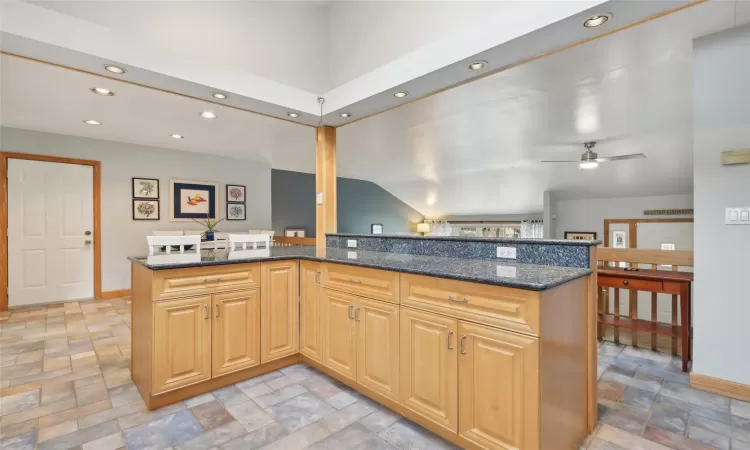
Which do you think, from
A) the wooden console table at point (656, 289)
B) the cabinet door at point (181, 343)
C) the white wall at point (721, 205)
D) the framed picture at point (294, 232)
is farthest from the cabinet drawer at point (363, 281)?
the framed picture at point (294, 232)

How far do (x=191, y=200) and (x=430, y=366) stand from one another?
5.23m

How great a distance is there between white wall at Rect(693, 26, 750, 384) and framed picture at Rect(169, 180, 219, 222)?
606 centimetres

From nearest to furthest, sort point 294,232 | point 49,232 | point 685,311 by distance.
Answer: point 685,311 < point 49,232 < point 294,232

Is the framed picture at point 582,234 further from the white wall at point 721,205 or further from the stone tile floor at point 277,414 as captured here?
the white wall at point 721,205

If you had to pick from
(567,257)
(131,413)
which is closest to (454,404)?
(567,257)

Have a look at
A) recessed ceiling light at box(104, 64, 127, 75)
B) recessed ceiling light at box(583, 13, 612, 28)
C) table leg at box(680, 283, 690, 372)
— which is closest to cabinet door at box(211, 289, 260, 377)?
recessed ceiling light at box(104, 64, 127, 75)

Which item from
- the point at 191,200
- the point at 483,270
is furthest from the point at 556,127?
the point at 191,200

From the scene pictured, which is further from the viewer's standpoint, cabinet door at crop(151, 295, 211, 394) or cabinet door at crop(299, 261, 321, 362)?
cabinet door at crop(299, 261, 321, 362)

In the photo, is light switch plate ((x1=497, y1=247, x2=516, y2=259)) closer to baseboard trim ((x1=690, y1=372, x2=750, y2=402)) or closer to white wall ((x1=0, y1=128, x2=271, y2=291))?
baseboard trim ((x1=690, y1=372, x2=750, y2=402))

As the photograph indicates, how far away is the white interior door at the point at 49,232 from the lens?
4.36 m

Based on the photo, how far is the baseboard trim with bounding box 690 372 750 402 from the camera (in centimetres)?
210

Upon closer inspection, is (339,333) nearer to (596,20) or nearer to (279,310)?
(279,310)

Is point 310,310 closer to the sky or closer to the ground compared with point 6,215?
closer to the ground

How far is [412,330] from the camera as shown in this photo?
1805 millimetres
